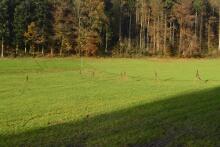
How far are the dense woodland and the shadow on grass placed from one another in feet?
235

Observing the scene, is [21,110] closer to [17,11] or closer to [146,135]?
[146,135]

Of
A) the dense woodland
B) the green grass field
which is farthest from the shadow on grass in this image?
the dense woodland

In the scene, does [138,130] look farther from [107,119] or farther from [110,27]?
[110,27]

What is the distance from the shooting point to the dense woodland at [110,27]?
316 feet

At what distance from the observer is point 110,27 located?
110938 millimetres

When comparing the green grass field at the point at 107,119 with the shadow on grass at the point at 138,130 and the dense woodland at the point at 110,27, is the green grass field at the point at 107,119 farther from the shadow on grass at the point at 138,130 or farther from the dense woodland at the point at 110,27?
the dense woodland at the point at 110,27

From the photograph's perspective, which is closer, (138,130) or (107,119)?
(138,130)

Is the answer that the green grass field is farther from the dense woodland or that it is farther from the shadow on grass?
the dense woodland

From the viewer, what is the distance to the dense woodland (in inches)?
3787

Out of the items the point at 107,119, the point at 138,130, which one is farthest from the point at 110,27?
the point at 138,130

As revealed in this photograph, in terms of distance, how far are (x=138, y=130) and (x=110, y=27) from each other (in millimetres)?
93488

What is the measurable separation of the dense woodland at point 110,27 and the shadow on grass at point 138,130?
71.7 m

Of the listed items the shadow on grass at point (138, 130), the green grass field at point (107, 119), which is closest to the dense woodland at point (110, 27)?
the green grass field at point (107, 119)

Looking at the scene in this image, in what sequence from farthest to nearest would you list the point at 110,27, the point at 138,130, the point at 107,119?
1. the point at 110,27
2. the point at 107,119
3. the point at 138,130
